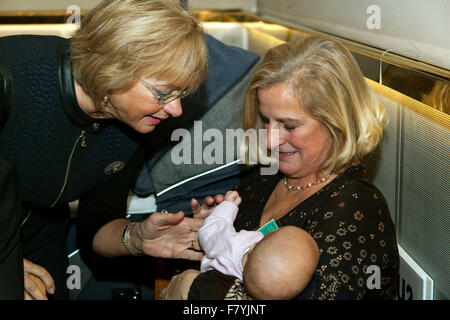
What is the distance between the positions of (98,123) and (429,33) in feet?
3.72

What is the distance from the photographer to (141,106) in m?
1.69

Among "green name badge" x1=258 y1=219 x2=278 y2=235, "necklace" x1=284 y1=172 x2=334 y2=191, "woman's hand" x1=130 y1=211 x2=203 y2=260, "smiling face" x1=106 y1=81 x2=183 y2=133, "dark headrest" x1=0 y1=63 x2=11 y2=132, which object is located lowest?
"woman's hand" x1=130 y1=211 x2=203 y2=260

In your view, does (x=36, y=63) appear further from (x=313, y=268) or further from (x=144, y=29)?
(x=313, y=268)

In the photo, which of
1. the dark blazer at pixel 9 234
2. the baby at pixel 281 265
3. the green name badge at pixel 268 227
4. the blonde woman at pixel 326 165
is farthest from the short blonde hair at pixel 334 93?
the dark blazer at pixel 9 234

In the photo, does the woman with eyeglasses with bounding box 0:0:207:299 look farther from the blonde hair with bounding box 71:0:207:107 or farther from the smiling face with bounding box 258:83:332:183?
the smiling face with bounding box 258:83:332:183

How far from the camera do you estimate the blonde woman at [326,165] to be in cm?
150

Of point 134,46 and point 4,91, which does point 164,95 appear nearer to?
point 134,46

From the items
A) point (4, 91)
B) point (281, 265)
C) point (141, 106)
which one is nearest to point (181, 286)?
point (281, 265)

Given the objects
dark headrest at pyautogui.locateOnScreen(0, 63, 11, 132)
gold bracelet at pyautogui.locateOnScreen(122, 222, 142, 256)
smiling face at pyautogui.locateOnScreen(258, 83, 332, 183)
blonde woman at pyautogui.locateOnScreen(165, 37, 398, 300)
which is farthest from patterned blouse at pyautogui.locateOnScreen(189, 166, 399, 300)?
dark headrest at pyautogui.locateOnScreen(0, 63, 11, 132)

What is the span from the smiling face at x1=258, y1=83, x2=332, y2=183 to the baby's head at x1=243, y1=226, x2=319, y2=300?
15.6 inches

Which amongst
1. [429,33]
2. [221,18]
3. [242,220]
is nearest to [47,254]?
[242,220]

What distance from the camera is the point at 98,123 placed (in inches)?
73.2

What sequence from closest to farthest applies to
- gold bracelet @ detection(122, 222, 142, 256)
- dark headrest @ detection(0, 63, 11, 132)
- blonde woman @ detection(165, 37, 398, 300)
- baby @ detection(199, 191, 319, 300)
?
baby @ detection(199, 191, 319, 300) < blonde woman @ detection(165, 37, 398, 300) < dark headrest @ detection(0, 63, 11, 132) < gold bracelet @ detection(122, 222, 142, 256)

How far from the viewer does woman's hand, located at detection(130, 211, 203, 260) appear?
193 cm
